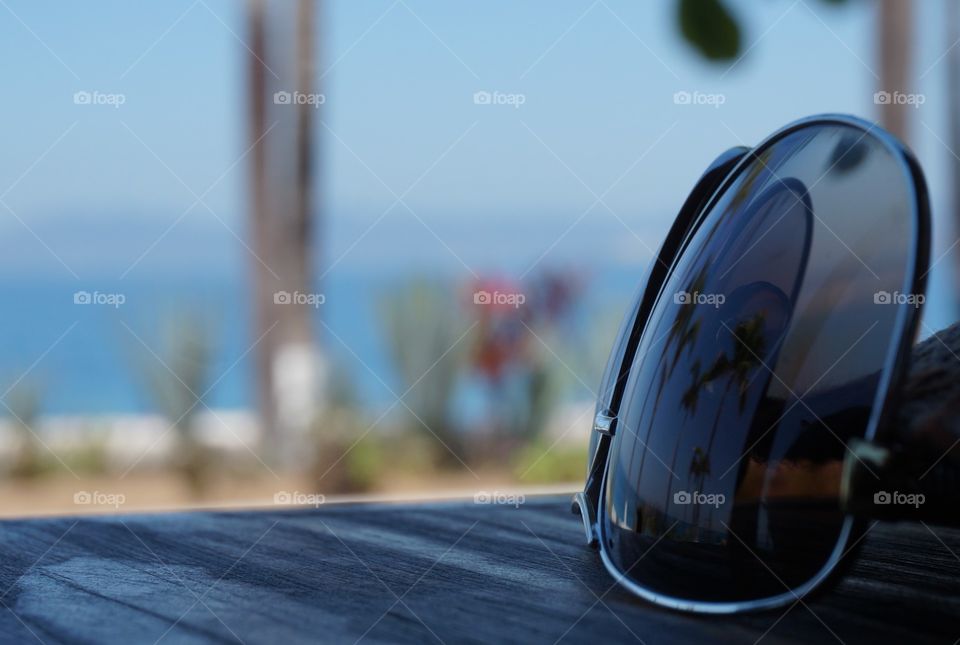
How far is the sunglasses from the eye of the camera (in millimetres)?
679

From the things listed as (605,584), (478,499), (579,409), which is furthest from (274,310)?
(605,584)

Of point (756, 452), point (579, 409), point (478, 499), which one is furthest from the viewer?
point (579, 409)

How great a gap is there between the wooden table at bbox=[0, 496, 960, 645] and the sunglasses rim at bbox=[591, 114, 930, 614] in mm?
11

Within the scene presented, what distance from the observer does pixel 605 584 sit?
2.66 feet

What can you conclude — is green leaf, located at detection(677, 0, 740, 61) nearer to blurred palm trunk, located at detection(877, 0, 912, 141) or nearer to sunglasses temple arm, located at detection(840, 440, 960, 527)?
sunglasses temple arm, located at detection(840, 440, 960, 527)

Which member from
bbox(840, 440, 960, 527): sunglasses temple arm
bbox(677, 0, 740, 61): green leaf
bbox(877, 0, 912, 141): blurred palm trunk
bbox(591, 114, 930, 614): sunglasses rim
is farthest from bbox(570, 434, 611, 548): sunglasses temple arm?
bbox(877, 0, 912, 141): blurred palm trunk

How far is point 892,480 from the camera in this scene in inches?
25.1

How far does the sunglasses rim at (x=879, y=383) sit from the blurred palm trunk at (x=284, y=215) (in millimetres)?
4420

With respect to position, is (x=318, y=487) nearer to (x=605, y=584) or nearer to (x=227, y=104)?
(x=605, y=584)

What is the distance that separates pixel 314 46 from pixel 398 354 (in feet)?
5.42

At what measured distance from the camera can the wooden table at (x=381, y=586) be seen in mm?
695

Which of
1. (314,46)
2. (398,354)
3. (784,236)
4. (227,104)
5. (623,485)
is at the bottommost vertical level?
(398,354)

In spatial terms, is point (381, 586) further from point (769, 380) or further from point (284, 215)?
point (284, 215)

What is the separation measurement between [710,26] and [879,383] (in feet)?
2.76
